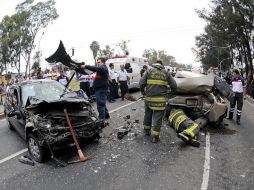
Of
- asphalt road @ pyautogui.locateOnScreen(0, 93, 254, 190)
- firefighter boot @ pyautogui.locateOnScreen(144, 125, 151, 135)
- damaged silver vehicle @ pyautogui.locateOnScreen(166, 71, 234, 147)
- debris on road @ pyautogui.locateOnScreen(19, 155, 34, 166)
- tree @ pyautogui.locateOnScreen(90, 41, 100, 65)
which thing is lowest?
debris on road @ pyautogui.locateOnScreen(19, 155, 34, 166)

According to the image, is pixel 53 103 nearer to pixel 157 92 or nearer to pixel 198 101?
pixel 157 92

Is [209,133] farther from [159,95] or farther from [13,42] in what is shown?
[13,42]

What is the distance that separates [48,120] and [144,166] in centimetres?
206

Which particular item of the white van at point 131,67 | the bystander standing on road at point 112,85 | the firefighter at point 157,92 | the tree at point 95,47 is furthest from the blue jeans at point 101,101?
the tree at point 95,47

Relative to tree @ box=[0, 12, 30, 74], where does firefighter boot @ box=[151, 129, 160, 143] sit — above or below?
below

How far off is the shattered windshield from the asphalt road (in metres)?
1.22

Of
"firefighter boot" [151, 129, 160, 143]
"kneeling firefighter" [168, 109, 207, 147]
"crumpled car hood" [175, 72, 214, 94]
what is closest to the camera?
"kneeling firefighter" [168, 109, 207, 147]

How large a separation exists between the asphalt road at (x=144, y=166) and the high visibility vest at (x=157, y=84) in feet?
2.71

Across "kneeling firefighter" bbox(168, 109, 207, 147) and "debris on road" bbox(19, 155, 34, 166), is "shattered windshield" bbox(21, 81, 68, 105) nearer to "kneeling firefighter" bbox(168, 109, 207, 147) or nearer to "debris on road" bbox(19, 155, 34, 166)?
"debris on road" bbox(19, 155, 34, 166)

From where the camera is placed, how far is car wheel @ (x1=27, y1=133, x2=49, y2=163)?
5524 mm

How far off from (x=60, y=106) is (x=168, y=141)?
256cm

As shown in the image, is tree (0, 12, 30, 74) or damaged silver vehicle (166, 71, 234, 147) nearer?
damaged silver vehicle (166, 71, 234, 147)

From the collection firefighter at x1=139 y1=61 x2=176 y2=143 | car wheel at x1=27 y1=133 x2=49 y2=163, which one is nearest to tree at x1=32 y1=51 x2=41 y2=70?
firefighter at x1=139 y1=61 x2=176 y2=143

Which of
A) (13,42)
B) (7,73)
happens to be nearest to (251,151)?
(13,42)
